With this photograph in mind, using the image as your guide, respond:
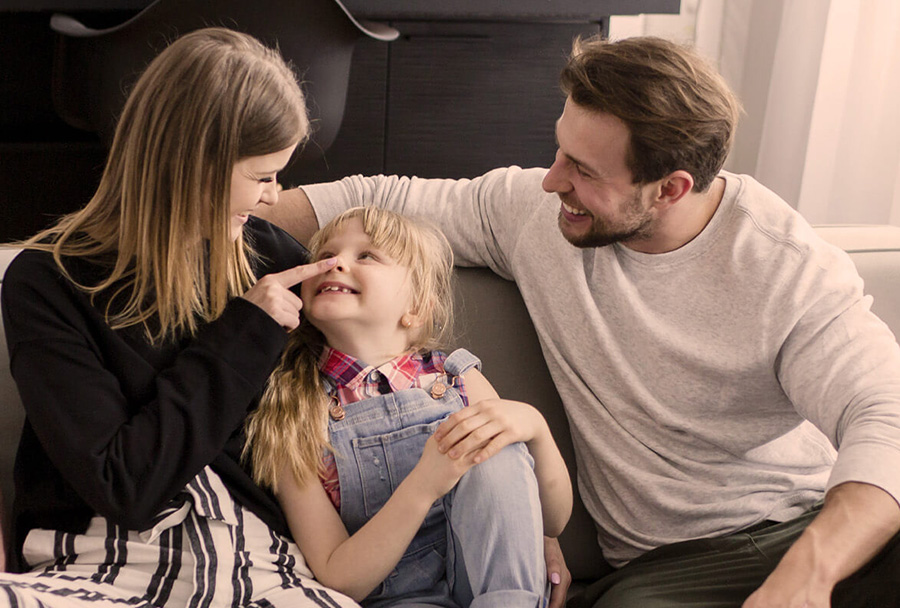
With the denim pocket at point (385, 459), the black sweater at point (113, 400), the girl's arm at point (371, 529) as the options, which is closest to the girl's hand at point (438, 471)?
the girl's arm at point (371, 529)

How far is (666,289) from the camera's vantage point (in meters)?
1.37

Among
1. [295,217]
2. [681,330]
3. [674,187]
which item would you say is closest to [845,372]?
[681,330]

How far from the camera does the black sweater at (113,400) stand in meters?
1.05

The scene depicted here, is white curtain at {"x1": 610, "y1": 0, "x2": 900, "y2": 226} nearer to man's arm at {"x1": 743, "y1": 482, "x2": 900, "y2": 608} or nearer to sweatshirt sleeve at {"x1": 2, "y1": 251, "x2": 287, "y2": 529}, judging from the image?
man's arm at {"x1": 743, "y1": 482, "x2": 900, "y2": 608}

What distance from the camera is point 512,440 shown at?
3.77ft

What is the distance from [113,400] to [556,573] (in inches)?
24.7

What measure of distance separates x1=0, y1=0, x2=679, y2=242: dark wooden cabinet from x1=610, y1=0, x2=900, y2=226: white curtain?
1.33 ft

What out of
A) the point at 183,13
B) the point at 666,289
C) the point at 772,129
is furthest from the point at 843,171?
the point at 183,13

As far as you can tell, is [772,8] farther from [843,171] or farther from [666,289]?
[666,289]

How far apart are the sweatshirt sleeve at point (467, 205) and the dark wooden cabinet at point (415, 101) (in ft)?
3.34

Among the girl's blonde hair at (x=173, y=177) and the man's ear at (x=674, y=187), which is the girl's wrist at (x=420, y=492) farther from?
the man's ear at (x=674, y=187)

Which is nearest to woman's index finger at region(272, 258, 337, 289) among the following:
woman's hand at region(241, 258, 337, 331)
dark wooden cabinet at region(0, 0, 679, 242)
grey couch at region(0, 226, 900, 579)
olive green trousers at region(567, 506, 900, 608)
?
woman's hand at region(241, 258, 337, 331)

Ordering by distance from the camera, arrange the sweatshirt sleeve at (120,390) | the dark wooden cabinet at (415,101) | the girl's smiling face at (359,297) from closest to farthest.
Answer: the sweatshirt sleeve at (120,390)
the girl's smiling face at (359,297)
the dark wooden cabinet at (415,101)

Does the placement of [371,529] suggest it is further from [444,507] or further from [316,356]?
[316,356]
